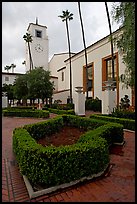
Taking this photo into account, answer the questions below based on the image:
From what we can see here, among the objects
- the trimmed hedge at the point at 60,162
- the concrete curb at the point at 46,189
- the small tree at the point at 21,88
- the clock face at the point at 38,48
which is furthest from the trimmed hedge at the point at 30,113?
the clock face at the point at 38,48

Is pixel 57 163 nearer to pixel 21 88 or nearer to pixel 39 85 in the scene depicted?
pixel 39 85

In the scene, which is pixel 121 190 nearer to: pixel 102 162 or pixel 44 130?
pixel 102 162

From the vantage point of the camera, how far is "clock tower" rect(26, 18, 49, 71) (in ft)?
141

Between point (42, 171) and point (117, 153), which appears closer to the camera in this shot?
point (42, 171)

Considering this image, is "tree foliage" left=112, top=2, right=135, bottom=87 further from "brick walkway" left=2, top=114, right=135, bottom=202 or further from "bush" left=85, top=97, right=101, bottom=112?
"bush" left=85, top=97, right=101, bottom=112

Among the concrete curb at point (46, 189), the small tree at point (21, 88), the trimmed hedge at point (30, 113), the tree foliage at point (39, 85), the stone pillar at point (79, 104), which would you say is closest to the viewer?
the concrete curb at point (46, 189)

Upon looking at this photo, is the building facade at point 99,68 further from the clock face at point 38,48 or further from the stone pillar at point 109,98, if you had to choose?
the clock face at point 38,48

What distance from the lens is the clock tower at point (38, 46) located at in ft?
141

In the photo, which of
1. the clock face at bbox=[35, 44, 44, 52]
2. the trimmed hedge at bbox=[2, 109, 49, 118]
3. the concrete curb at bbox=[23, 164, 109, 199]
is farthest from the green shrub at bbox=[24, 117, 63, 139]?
the clock face at bbox=[35, 44, 44, 52]

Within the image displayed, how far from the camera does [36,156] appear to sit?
359cm

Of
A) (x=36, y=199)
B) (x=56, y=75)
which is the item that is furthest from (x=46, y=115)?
(x=56, y=75)

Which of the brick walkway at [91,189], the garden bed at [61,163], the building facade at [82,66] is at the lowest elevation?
the brick walkway at [91,189]

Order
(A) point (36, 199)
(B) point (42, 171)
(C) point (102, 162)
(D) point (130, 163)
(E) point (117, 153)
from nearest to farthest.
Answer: (A) point (36, 199), (B) point (42, 171), (C) point (102, 162), (D) point (130, 163), (E) point (117, 153)

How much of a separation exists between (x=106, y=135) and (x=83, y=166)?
2.23m
